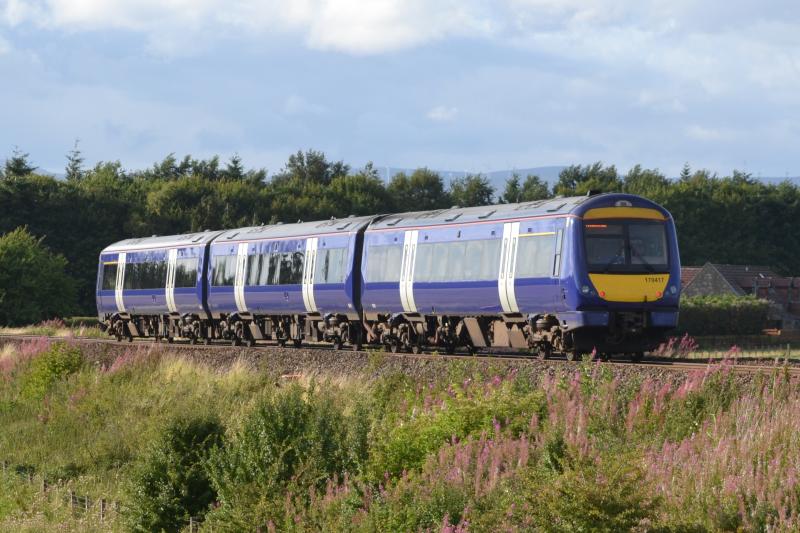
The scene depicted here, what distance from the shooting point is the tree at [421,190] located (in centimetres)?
10412

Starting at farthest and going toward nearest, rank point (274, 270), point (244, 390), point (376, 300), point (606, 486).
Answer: point (274, 270) → point (376, 300) → point (244, 390) → point (606, 486)

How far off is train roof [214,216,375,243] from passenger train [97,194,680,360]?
66 mm

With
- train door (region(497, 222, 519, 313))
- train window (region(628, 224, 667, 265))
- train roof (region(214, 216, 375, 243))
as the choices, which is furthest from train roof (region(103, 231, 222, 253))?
train window (region(628, 224, 667, 265))

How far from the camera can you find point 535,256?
22.8m

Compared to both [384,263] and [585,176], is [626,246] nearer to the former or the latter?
[384,263]

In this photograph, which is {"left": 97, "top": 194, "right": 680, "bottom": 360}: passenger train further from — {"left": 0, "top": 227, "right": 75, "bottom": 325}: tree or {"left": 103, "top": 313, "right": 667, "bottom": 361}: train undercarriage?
{"left": 0, "top": 227, "right": 75, "bottom": 325}: tree

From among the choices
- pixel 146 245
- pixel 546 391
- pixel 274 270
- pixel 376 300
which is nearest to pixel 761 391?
pixel 546 391

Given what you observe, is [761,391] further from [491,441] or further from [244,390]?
[244,390]

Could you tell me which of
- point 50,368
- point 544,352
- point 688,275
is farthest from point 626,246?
point 688,275

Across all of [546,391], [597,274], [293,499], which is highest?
[597,274]

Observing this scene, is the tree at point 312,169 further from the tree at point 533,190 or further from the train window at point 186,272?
the train window at point 186,272

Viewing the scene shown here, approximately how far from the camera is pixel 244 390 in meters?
23.7

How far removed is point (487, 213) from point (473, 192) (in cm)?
8318

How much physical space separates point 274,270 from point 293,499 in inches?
727
